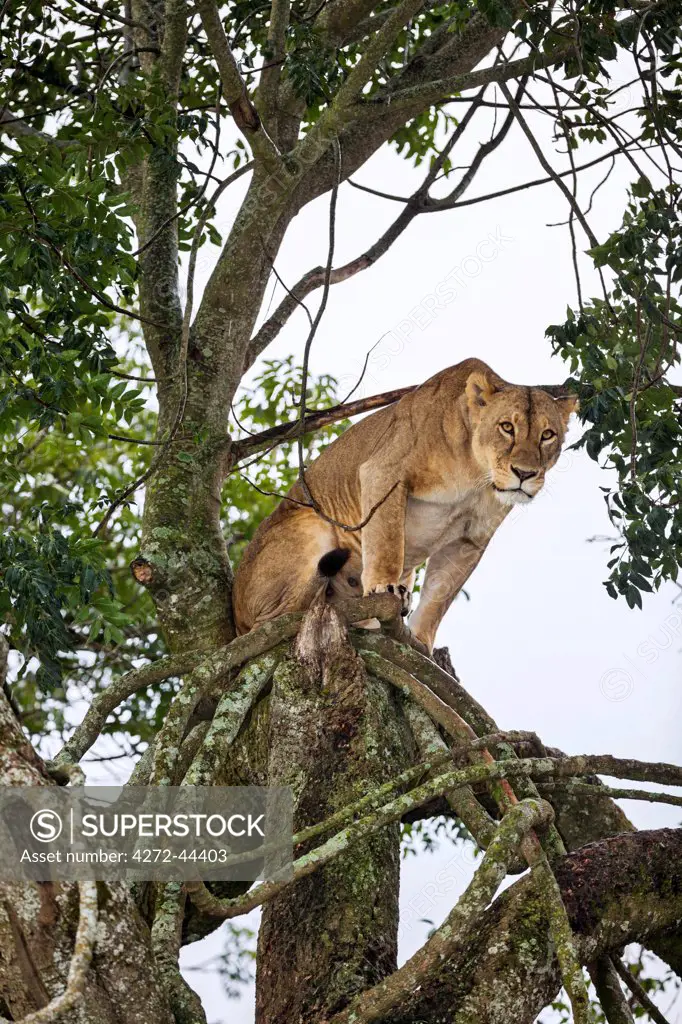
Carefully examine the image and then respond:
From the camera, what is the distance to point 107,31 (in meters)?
8.43

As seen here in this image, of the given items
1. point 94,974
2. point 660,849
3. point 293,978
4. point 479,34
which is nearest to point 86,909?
point 94,974

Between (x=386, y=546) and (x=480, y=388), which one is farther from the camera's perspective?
(x=480, y=388)

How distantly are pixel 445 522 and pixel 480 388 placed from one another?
794 millimetres

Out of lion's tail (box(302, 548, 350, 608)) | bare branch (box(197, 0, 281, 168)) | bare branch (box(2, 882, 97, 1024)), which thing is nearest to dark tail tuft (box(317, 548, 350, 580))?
lion's tail (box(302, 548, 350, 608))

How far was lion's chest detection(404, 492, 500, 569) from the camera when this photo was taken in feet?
22.2

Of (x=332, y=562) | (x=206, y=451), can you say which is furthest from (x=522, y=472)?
(x=206, y=451)

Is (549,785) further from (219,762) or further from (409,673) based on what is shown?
(219,762)

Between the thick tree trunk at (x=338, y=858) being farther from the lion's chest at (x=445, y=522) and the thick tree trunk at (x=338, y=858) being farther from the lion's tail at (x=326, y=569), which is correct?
the lion's chest at (x=445, y=522)

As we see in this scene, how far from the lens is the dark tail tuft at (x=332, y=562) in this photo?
6.24 m

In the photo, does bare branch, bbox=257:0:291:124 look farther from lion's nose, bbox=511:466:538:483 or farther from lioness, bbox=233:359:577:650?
lion's nose, bbox=511:466:538:483

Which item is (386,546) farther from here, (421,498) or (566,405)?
(566,405)

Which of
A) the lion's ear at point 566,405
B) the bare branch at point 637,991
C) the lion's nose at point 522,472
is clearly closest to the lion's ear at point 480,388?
the lion's ear at point 566,405

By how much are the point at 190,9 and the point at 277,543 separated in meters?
3.01

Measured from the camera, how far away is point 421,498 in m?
6.73
